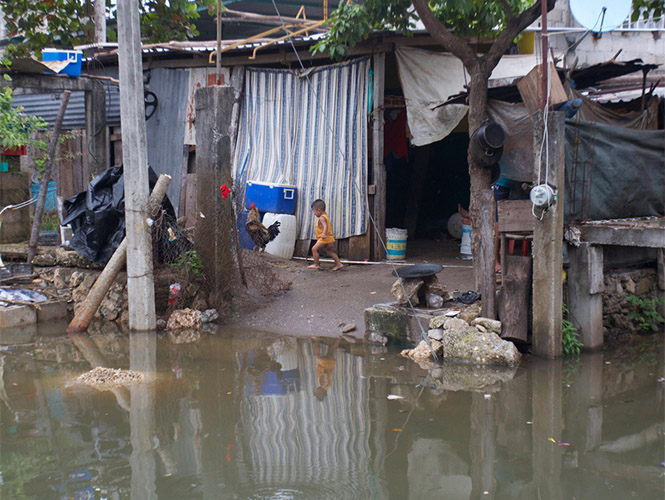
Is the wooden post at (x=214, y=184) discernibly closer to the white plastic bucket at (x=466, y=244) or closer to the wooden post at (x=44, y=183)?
the wooden post at (x=44, y=183)

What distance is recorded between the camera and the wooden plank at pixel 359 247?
11211mm

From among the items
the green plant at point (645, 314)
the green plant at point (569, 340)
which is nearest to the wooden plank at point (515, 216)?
the green plant at point (569, 340)

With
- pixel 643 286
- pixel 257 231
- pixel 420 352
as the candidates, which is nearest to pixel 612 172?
pixel 643 286

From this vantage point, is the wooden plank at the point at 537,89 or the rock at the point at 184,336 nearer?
the wooden plank at the point at 537,89

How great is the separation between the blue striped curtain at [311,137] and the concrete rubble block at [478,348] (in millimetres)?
4424

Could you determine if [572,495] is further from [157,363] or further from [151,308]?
[151,308]

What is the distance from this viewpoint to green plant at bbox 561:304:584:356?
7.02m

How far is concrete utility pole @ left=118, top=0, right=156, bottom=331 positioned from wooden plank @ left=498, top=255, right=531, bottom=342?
413 cm

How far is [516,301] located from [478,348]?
2.04 ft

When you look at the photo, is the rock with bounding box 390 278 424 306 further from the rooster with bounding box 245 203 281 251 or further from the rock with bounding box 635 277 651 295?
the rooster with bounding box 245 203 281 251

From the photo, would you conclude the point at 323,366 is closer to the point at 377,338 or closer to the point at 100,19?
the point at 377,338

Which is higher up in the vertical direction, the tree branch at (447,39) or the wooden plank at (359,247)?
the tree branch at (447,39)

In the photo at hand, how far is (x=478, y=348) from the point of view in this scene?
6.88 metres

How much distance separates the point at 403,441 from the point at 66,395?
2987 millimetres
